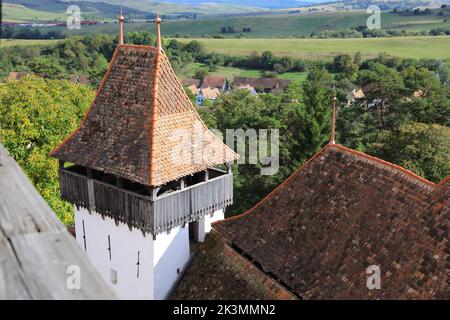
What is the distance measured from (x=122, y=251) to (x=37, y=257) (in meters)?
12.9

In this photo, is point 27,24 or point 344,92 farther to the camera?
point 27,24

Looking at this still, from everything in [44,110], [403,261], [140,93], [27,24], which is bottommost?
[403,261]

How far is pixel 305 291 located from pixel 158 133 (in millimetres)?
5649

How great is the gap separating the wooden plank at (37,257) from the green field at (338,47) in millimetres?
82893

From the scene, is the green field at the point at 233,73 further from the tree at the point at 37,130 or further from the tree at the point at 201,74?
the tree at the point at 37,130

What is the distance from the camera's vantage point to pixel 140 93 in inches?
570

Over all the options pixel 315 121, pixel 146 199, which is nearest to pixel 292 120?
pixel 315 121

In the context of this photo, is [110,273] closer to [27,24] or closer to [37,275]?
[37,275]

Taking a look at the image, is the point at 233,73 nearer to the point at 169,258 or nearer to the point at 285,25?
the point at 285,25

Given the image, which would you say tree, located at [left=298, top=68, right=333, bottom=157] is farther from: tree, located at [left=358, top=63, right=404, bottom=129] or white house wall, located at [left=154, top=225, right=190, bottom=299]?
white house wall, located at [left=154, top=225, right=190, bottom=299]

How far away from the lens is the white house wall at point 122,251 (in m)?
14.1

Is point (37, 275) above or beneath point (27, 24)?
beneath

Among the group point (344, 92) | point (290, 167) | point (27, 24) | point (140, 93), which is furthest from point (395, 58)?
point (27, 24)

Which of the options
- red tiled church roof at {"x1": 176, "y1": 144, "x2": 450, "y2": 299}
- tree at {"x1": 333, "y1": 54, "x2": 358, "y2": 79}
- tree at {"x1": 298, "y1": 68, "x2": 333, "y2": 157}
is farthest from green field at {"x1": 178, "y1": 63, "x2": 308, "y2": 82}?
red tiled church roof at {"x1": 176, "y1": 144, "x2": 450, "y2": 299}
